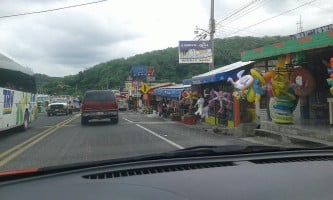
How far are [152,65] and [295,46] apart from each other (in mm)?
80058

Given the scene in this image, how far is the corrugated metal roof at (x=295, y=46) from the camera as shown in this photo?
15250mm

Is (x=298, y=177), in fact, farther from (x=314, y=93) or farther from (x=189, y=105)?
(x=189, y=105)

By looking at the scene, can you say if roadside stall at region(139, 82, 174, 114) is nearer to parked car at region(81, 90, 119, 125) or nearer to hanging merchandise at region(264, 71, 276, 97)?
parked car at region(81, 90, 119, 125)

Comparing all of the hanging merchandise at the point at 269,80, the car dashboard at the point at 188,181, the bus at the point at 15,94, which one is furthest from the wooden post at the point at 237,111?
the car dashboard at the point at 188,181

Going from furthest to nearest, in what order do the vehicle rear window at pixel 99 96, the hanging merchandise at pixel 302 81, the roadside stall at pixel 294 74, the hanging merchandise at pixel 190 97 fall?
1. the hanging merchandise at pixel 190 97
2. the vehicle rear window at pixel 99 96
3. the hanging merchandise at pixel 302 81
4. the roadside stall at pixel 294 74

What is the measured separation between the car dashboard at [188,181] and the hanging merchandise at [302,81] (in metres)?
15.3

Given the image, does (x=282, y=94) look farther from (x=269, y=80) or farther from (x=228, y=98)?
(x=228, y=98)

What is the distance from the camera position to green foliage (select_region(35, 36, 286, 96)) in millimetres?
61281

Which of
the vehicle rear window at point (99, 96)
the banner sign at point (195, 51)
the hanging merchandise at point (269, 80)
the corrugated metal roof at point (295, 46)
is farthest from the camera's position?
the banner sign at point (195, 51)

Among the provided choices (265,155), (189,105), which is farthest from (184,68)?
(265,155)

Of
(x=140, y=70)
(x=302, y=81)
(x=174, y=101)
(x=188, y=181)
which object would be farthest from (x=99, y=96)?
(x=140, y=70)

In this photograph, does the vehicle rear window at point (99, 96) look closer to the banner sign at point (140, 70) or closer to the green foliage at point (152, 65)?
the green foliage at point (152, 65)

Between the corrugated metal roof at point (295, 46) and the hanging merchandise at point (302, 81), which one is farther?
the hanging merchandise at point (302, 81)

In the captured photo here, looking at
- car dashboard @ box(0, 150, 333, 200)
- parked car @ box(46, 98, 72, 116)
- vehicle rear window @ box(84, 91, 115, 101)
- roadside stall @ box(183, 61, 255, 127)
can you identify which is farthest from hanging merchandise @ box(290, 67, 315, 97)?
parked car @ box(46, 98, 72, 116)
